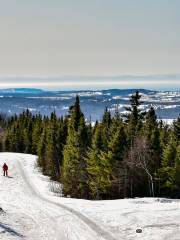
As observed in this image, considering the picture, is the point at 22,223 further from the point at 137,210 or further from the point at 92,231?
the point at 137,210

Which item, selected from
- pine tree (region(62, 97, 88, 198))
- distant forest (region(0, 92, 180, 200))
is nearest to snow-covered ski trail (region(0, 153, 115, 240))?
distant forest (region(0, 92, 180, 200))

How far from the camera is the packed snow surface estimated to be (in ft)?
82.5

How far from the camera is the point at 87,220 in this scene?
29.5 meters

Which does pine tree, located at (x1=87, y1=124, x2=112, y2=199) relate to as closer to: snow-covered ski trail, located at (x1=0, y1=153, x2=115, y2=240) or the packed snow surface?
snow-covered ski trail, located at (x1=0, y1=153, x2=115, y2=240)

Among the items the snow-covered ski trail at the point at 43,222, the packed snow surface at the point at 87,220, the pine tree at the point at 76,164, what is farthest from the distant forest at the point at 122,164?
the snow-covered ski trail at the point at 43,222

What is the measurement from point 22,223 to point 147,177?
21.9 m

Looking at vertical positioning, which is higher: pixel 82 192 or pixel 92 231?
pixel 92 231

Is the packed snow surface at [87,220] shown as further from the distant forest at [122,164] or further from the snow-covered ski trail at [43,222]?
the distant forest at [122,164]

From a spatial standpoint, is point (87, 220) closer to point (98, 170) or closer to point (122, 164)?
point (122, 164)

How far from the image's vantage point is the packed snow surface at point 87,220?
2516cm

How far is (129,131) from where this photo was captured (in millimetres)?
54875

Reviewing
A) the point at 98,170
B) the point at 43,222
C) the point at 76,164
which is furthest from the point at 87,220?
the point at 76,164

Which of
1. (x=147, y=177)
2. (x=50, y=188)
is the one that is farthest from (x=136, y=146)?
(x=50, y=188)

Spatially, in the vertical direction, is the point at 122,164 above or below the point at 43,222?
above
